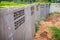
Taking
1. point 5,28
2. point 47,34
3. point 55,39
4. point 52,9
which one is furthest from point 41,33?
point 52,9

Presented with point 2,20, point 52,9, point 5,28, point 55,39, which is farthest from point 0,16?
point 52,9

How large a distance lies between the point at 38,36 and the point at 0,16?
6186mm

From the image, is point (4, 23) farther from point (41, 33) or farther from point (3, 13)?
point (41, 33)

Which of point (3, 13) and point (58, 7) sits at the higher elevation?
point (3, 13)

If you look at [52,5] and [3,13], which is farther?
[52,5]

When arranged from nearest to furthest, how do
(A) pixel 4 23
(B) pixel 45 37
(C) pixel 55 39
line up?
(A) pixel 4 23 < (C) pixel 55 39 < (B) pixel 45 37

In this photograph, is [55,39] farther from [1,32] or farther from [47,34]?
[1,32]

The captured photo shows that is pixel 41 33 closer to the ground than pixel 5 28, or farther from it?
closer to the ground

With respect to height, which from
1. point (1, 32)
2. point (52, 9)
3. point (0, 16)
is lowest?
point (52, 9)

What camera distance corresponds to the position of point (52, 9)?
19453mm

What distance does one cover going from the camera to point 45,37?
8102mm

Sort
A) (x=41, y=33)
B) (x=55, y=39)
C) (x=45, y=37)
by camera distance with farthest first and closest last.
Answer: (x=41, y=33)
(x=45, y=37)
(x=55, y=39)

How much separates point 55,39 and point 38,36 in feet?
3.89

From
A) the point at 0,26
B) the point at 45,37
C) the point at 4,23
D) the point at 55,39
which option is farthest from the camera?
the point at 45,37
